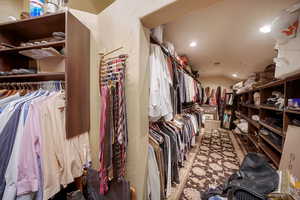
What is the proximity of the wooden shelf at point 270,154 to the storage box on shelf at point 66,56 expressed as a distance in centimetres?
214

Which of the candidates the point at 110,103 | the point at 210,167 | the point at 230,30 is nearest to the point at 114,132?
the point at 110,103

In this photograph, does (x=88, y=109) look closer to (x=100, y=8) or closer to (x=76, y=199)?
(x=76, y=199)

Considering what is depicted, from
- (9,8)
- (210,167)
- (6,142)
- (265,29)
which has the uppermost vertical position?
(9,8)

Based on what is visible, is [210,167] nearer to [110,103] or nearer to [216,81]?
[110,103]

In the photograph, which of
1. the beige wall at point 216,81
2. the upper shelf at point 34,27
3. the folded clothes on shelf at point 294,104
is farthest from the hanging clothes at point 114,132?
the beige wall at point 216,81

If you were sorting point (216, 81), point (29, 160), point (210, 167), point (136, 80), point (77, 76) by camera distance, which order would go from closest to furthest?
point (29, 160) → point (136, 80) → point (77, 76) → point (210, 167) → point (216, 81)

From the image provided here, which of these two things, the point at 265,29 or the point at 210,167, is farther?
the point at 210,167

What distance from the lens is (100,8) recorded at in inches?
60.9

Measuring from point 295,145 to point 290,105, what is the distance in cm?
40

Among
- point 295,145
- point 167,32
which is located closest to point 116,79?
point 167,32

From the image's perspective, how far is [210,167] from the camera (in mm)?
1770

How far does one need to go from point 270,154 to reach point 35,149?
248 centimetres

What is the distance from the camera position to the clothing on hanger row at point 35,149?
66 centimetres

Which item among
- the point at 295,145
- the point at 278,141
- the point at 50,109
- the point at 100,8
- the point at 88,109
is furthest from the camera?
the point at 100,8
